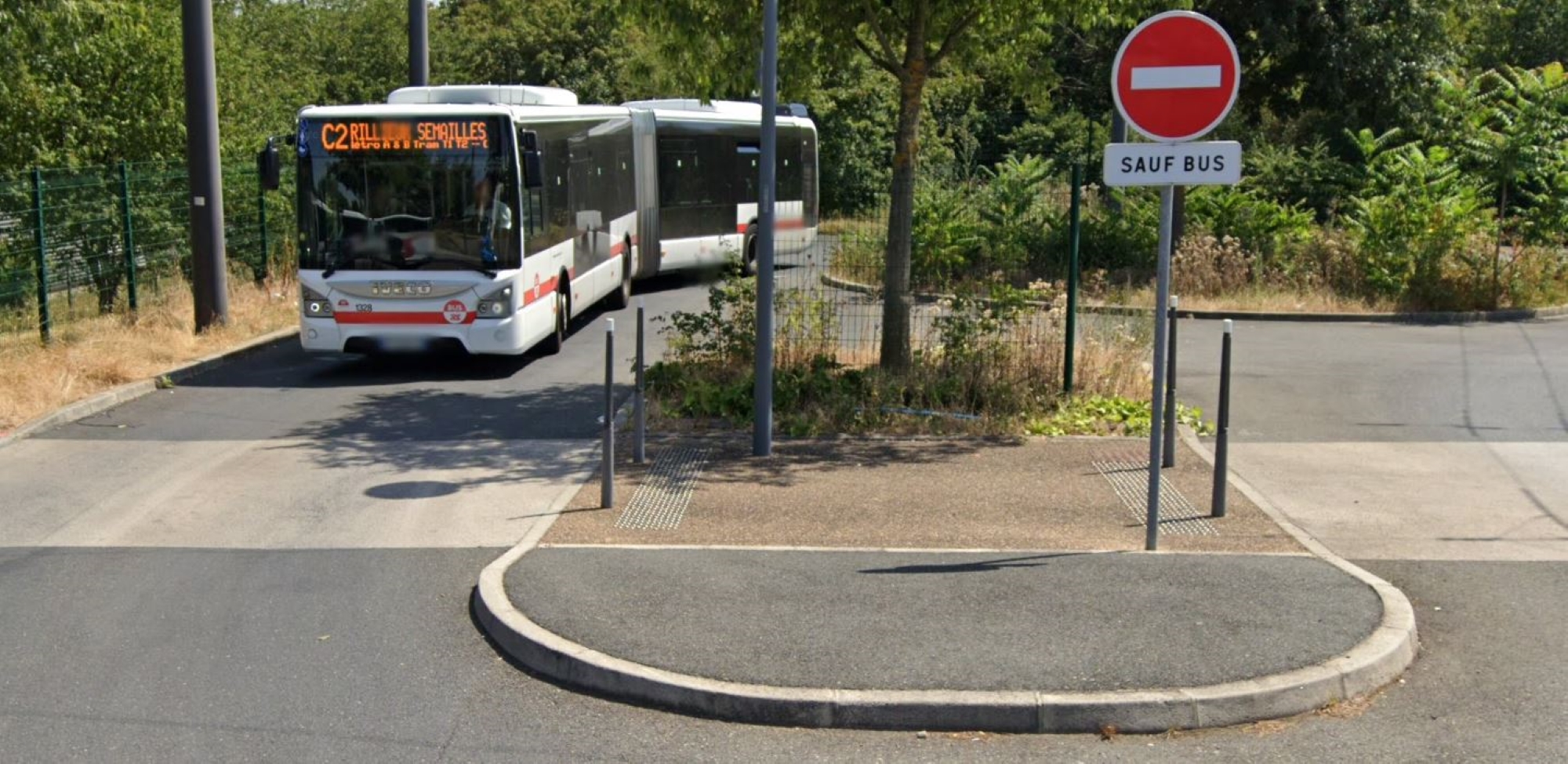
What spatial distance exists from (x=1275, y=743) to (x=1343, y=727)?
1.11 feet

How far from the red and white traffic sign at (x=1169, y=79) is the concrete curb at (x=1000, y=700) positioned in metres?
2.74

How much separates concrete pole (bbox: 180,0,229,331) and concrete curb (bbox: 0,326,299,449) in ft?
2.29

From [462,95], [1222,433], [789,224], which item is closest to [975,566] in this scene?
[1222,433]

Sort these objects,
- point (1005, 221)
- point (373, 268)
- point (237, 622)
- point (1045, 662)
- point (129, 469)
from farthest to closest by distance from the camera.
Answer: point (1005, 221), point (373, 268), point (129, 469), point (237, 622), point (1045, 662)

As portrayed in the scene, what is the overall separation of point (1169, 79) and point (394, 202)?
898 cm

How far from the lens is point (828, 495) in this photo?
30.5 feet

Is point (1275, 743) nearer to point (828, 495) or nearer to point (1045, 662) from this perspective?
point (1045, 662)

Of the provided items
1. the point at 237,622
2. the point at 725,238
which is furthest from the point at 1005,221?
the point at 237,622

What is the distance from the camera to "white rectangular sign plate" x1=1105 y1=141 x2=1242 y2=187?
285 inches

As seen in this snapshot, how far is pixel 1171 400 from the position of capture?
9305 mm

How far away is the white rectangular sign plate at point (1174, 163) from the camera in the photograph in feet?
23.7

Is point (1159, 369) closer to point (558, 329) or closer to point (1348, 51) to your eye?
point (558, 329)

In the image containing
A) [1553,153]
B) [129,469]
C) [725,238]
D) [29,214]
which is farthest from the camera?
[725,238]

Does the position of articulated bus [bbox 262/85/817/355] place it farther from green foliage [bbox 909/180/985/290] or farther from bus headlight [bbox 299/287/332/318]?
green foliage [bbox 909/180/985/290]
